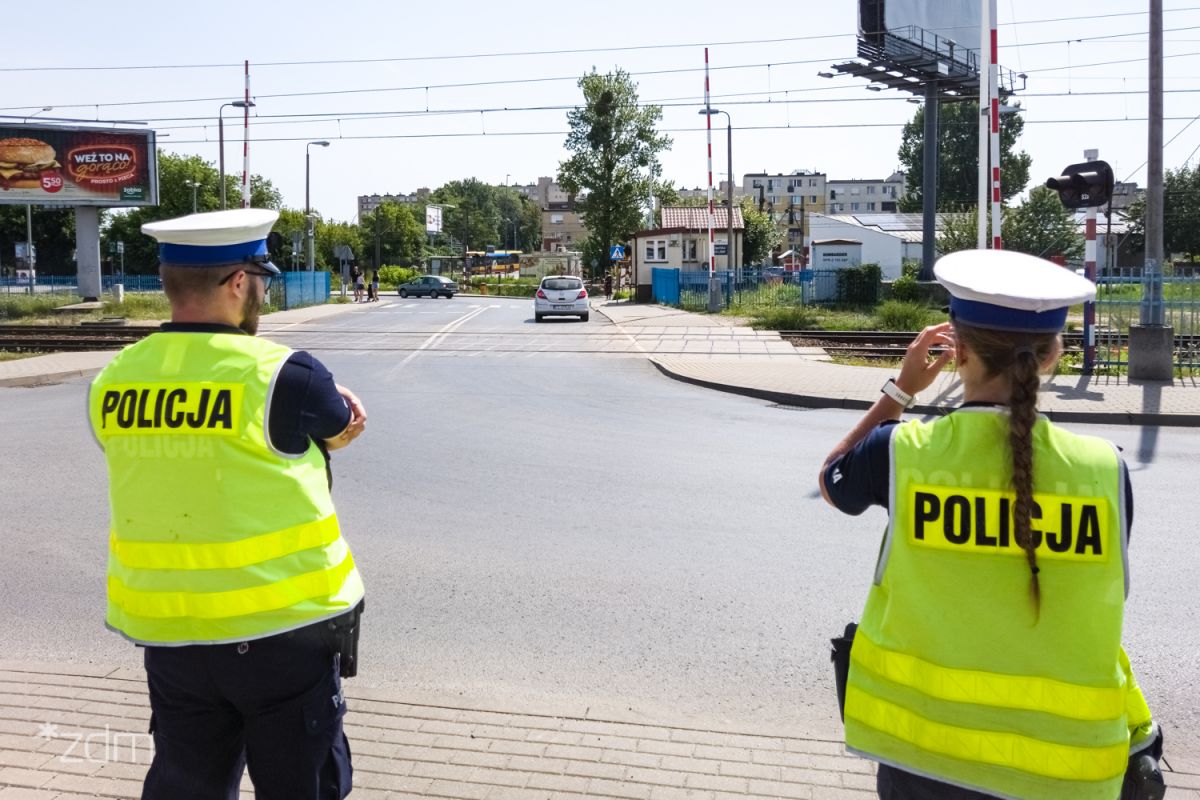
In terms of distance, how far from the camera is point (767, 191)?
6073 inches

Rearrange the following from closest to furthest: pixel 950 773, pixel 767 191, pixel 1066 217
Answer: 1. pixel 950 773
2. pixel 1066 217
3. pixel 767 191

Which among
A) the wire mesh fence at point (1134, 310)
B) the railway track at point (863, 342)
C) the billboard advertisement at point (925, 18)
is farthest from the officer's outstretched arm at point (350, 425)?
the billboard advertisement at point (925, 18)

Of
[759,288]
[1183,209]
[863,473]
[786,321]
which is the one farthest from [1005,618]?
[1183,209]

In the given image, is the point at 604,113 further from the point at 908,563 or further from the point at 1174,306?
the point at 908,563

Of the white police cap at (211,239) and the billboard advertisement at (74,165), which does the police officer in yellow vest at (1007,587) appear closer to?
the white police cap at (211,239)

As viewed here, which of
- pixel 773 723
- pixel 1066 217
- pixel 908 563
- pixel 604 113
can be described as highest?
pixel 604 113

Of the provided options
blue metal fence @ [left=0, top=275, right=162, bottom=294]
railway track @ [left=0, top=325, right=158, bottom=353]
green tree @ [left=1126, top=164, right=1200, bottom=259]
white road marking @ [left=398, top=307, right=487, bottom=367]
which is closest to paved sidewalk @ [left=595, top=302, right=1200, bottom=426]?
white road marking @ [left=398, top=307, right=487, bottom=367]

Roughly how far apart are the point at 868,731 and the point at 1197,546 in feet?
18.6

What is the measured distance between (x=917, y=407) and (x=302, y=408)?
445 inches

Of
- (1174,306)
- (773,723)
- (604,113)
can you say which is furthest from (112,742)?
(604,113)

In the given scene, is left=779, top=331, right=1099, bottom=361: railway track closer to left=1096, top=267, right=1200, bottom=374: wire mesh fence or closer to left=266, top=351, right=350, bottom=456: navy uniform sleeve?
left=1096, top=267, right=1200, bottom=374: wire mesh fence

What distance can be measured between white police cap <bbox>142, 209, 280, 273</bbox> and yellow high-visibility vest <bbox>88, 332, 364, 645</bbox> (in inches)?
7.2

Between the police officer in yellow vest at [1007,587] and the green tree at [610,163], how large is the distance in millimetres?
65243

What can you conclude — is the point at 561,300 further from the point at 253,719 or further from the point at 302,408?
the point at 253,719
